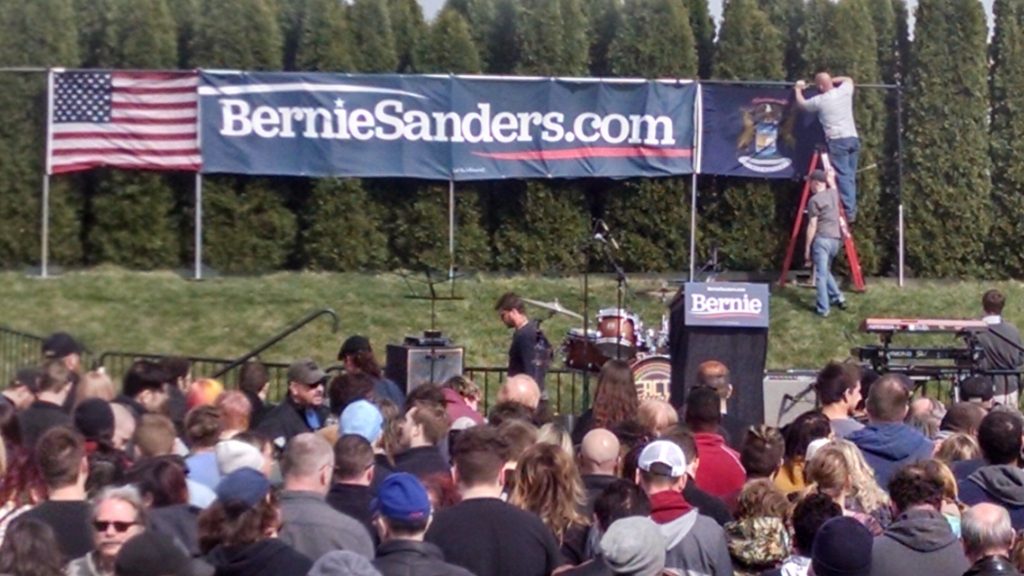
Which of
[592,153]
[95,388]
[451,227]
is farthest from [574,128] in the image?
[95,388]

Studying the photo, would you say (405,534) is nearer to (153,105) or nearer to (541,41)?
(153,105)

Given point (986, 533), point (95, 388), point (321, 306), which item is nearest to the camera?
point (986, 533)

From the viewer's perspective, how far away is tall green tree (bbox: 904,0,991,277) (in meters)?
21.1

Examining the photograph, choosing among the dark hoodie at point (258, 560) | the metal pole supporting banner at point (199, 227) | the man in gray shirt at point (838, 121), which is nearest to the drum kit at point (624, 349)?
the man in gray shirt at point (838, 121)

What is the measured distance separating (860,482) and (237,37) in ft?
45.5

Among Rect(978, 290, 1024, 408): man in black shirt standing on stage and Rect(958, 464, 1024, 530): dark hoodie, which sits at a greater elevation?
Rect(978, 290, 1024, 408): man in black shirt standing on stage

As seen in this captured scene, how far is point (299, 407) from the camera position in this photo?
35.0 ft

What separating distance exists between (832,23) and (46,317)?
9.28 metres

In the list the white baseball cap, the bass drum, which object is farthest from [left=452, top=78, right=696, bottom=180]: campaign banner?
the white baseball cap

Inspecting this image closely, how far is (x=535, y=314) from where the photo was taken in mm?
19250

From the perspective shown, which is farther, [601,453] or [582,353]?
[582,353]

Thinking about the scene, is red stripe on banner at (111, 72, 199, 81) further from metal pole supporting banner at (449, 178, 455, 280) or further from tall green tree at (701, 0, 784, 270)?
tall green tree at (701, 0, 784, 270)

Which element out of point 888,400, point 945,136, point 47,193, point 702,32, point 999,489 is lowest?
point 999,489

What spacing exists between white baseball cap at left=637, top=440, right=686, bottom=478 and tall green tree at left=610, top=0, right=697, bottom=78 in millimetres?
13954
